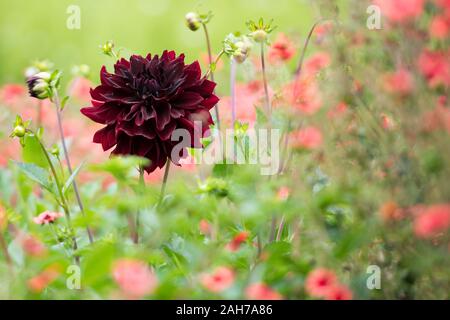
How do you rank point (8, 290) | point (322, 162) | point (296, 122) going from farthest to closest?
point (296, 122) → point (322, 162) → point (8, 290)

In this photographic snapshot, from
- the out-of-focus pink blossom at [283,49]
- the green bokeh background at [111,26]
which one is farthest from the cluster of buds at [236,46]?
the green bokeh background at [111,26]

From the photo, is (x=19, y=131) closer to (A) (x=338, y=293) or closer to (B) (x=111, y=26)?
(A) (x=338, y=293)

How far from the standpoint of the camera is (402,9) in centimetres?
98

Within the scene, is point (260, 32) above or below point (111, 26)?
below

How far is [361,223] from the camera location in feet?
3.33

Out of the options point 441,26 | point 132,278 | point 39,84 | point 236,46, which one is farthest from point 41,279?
point 441,26

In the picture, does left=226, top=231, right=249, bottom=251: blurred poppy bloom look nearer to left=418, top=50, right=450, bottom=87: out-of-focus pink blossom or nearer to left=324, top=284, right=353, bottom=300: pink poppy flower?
left=324, top=284, right=353, bottom=300: pink poppy flower

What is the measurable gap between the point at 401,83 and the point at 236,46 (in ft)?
1.22

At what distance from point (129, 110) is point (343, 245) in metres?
0.39

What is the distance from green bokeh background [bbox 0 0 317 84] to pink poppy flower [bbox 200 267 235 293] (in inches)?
109

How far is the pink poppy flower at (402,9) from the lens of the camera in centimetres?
98

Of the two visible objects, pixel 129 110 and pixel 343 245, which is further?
pixel 129 110
